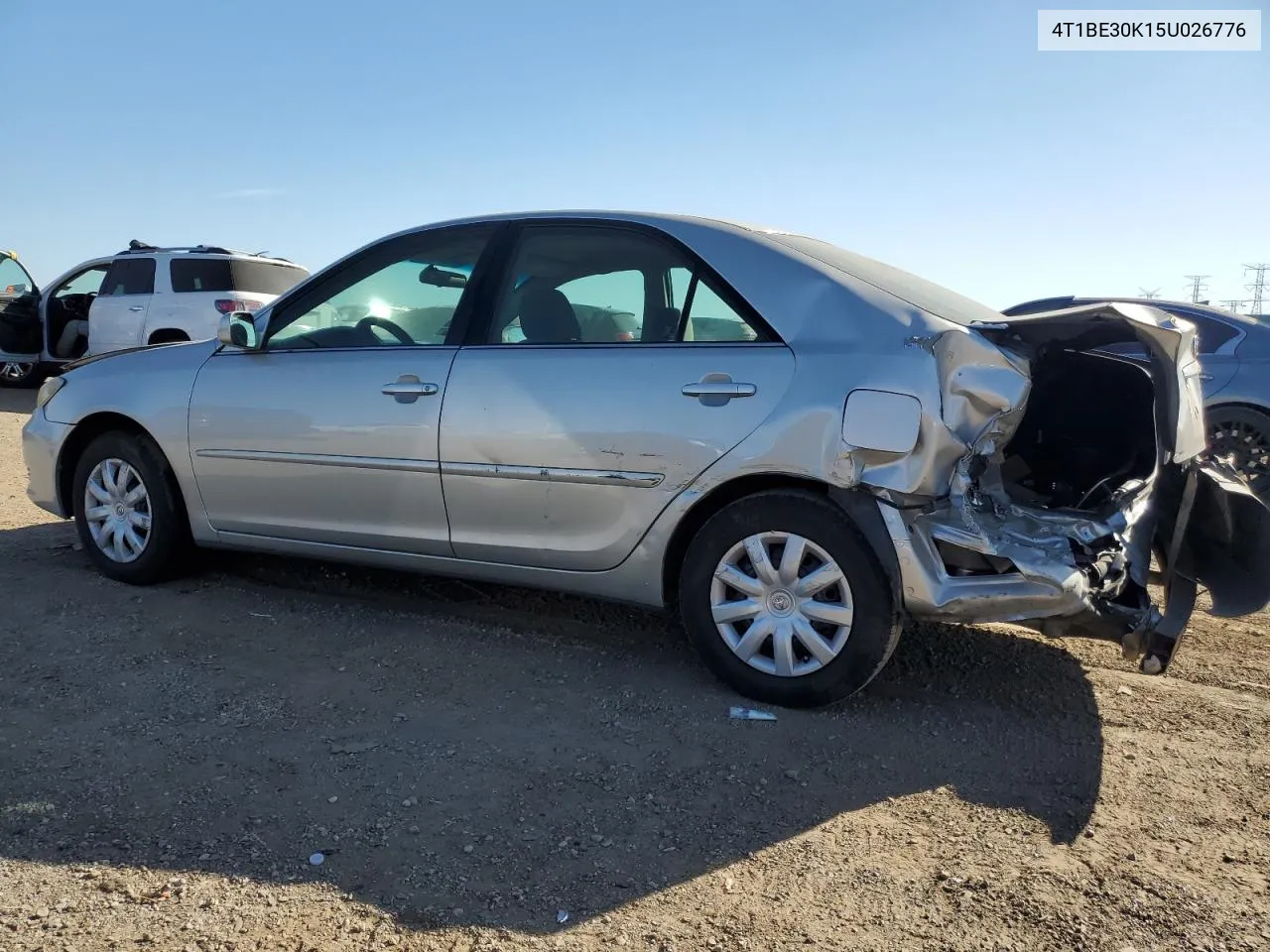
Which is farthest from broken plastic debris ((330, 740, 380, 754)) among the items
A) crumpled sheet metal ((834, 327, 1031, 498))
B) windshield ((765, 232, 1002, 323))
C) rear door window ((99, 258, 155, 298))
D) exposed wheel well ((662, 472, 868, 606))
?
rear door window ((99, 258, 155, 298))

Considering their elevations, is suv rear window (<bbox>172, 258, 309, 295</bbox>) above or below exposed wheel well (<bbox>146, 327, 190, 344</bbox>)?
above

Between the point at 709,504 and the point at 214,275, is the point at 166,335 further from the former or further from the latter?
the point at 709,504

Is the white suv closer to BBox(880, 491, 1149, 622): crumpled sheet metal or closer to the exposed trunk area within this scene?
the exposed trunk area

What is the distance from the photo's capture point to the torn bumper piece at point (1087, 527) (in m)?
3.18

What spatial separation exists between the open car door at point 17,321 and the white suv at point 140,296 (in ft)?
0.04

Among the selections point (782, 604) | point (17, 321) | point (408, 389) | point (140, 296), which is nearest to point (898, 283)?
point (782, 604)

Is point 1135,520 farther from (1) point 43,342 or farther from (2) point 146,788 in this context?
(1) point 43,342

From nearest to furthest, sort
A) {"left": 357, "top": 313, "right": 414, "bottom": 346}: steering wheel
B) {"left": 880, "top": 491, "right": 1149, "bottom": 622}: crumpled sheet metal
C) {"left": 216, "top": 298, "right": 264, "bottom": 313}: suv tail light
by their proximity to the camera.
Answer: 1. {"left": 880, "top": 491, "right": 1149, "bottom": 622}: crumpled sheet metal
2. {"left": 357, "top": 313, "right": 414, "bottom": 346}: steering wheel
3. {"left": 216, "top": 298, "right": 264, "bottom": 313}: suv tail light

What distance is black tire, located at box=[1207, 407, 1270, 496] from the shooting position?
729 centimetres

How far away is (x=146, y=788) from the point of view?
288 cm

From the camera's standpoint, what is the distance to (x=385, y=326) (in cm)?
428

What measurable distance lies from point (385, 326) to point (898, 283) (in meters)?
2.11

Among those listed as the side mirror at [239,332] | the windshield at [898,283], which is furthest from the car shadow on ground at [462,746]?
the windshield at [898,283]

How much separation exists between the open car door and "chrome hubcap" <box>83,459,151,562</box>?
10.1 meters
